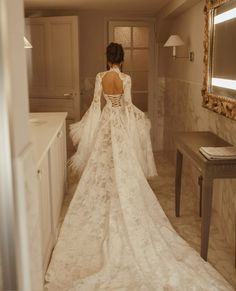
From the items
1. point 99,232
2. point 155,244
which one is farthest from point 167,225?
point 99,232

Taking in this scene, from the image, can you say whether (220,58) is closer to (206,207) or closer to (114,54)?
(114,54)

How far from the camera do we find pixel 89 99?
17.2 ft

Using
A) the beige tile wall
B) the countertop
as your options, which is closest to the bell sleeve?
the beige tile wall

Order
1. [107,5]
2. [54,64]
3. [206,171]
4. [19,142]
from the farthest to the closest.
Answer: [54,64] → [107,5] → [206,171] → [19,142]

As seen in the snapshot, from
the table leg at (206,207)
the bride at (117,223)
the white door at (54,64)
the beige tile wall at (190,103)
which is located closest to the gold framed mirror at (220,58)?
the beige tile wall at (190,103)

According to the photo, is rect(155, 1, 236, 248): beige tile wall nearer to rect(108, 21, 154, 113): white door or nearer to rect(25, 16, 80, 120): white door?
rect(108, 21, 154, 113): white door

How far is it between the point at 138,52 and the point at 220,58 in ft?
8.71

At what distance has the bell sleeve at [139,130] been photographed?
322 cm

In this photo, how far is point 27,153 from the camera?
914mm

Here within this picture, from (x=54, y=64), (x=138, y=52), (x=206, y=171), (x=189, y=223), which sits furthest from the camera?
(x=138, y=52)

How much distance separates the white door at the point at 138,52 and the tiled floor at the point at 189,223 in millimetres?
1382

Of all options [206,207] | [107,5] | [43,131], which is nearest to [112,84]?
[43,131]

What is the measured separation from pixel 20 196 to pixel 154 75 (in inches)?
186

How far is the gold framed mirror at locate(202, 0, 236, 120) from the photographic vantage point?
2443 millimetres
